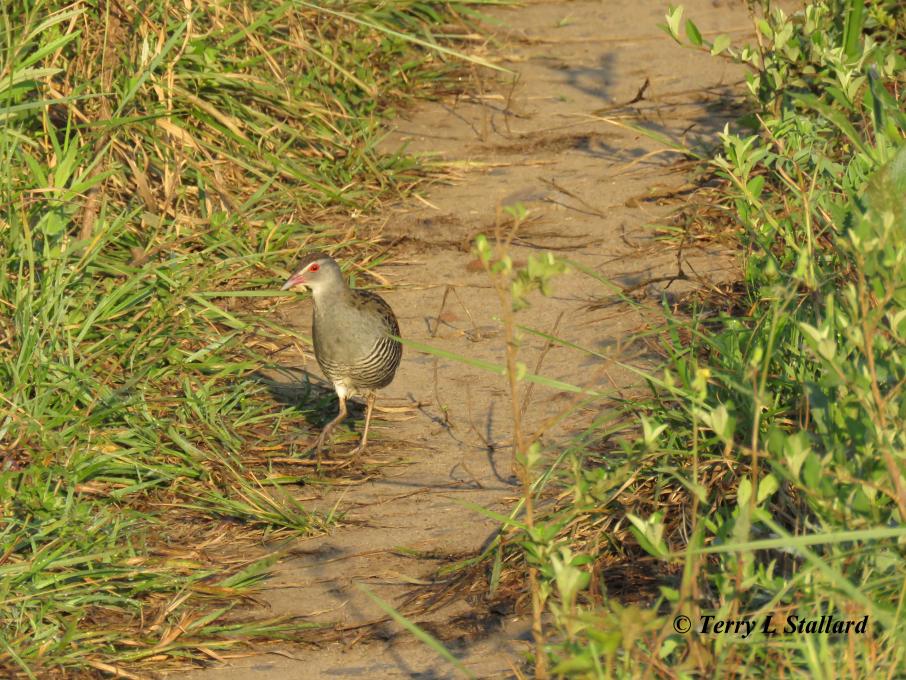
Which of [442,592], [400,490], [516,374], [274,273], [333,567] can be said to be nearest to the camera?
[516,374]

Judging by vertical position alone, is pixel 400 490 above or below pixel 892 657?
below

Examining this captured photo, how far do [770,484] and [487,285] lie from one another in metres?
3.43

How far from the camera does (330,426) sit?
525cm

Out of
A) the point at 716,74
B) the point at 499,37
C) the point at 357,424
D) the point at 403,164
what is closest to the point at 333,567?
the point at 357,424

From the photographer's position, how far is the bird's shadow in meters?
5.54

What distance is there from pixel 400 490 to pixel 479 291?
5.53 feet

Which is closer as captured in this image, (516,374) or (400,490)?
(516,374)

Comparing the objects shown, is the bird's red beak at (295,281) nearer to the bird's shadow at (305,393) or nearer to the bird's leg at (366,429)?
the bird's shadow at (305,393)

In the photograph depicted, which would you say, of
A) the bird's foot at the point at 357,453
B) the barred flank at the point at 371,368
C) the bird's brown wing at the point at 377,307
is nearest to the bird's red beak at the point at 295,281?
the bird's brown wing at the point at 377,307

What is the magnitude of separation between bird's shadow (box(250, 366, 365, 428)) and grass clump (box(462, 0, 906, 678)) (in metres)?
1.45

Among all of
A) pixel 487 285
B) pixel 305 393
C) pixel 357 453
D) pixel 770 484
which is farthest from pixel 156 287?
pixel 770 484

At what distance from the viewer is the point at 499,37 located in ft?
29.0

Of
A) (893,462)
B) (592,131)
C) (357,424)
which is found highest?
(893,462)

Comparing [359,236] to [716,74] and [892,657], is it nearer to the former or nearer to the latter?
[716,74]
